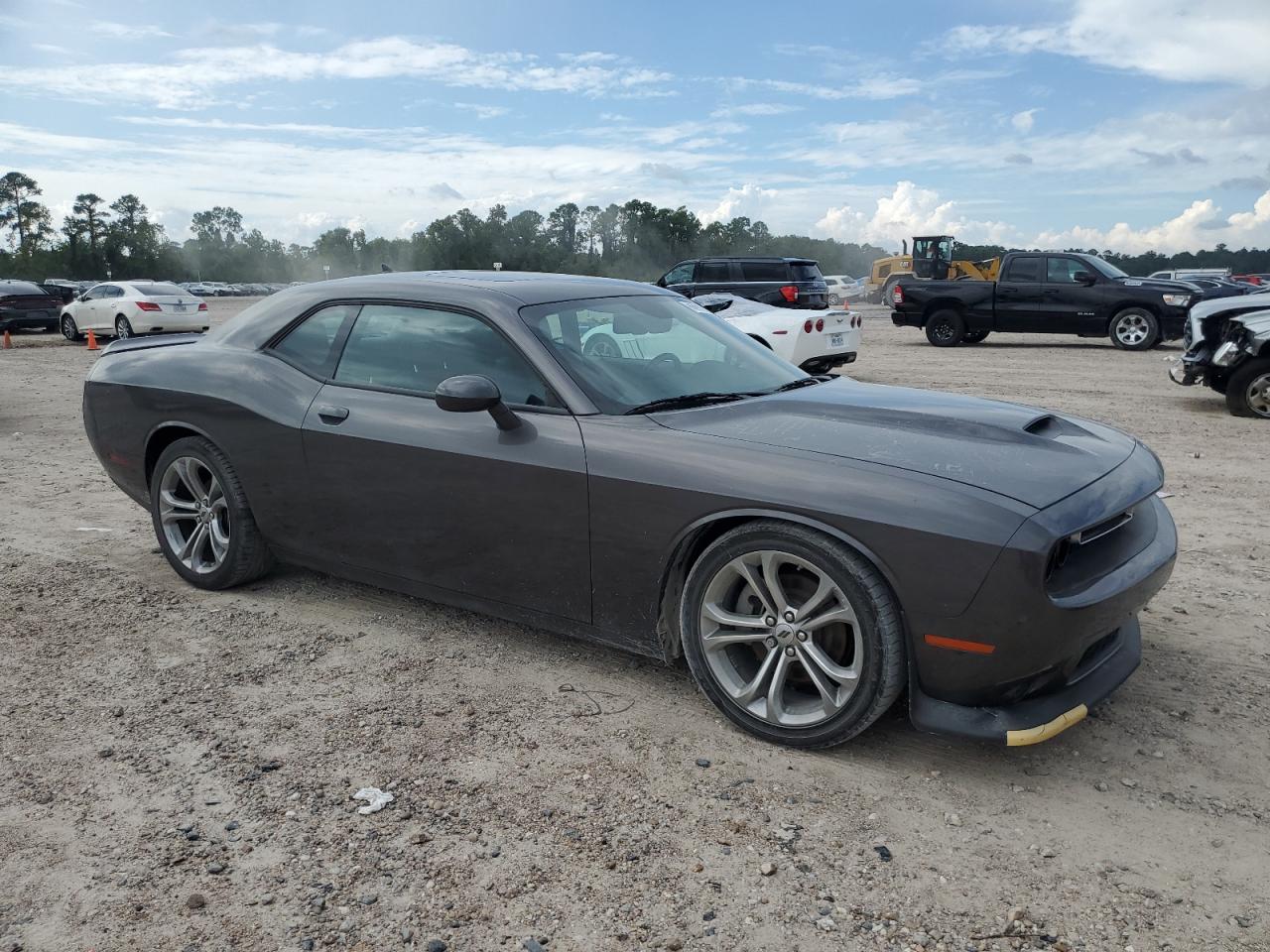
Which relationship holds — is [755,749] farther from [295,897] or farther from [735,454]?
[295,897]

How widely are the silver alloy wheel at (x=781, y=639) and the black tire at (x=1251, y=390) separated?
870 cm

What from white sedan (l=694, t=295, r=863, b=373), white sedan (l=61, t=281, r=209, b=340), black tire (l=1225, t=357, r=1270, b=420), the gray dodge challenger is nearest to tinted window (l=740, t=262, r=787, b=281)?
white sedan (l=694, t=295, r=863, b=373)

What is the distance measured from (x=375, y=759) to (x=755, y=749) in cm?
120

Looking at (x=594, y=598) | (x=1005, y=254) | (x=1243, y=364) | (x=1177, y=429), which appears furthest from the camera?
(x=1005, y=254)

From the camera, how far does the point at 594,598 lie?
364 centimetres

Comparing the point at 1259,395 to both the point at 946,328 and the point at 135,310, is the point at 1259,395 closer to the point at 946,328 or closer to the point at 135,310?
the point at 946,328

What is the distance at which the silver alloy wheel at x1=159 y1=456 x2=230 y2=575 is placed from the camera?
484cm

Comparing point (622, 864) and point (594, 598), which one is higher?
point (594, 598)

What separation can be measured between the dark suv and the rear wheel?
44.9 ft

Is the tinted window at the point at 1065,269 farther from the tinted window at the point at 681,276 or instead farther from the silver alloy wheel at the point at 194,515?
the silver alloy wheel at the point at 194,515

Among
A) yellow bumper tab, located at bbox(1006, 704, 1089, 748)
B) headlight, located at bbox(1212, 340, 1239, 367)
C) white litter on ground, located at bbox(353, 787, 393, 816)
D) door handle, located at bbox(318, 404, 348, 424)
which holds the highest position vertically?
door handle, located at bbox(318, 404, 348, 424)

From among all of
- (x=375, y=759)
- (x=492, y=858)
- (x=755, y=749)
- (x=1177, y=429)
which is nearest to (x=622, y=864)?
(x=492, y=858)

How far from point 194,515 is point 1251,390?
9599 mm

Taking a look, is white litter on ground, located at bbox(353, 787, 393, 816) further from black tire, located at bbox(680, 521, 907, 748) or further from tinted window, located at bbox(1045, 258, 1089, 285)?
tinted window, located at bbox(1045, 258, 1089, 285)
